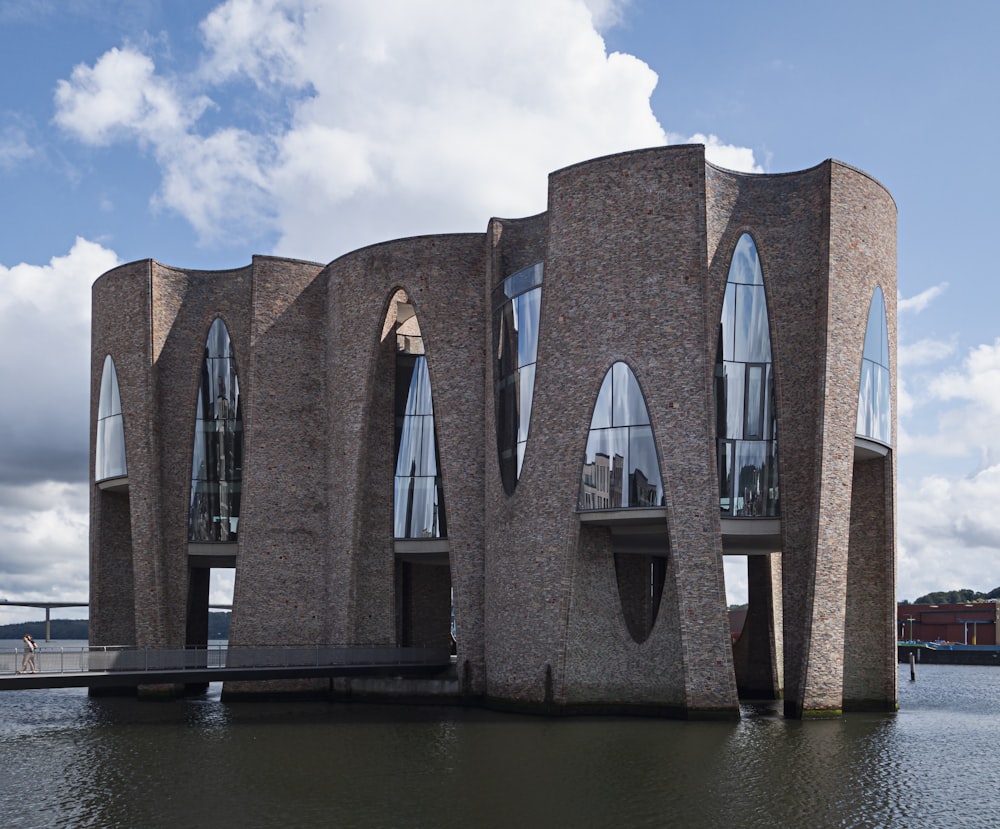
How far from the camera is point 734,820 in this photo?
1608 centimetres

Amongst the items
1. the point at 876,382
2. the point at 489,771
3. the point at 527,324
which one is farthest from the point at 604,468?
the point at 489,771

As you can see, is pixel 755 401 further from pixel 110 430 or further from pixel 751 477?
pixel 110 430

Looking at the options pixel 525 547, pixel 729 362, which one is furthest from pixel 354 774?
pixel 729 362

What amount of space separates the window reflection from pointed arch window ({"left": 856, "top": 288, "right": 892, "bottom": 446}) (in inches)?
506

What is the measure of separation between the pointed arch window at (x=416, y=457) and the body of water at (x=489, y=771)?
21.7 ft

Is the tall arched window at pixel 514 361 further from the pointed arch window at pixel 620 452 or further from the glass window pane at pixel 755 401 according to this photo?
the glass window pane at pixel 755 401

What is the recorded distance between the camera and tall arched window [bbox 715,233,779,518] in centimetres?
2855

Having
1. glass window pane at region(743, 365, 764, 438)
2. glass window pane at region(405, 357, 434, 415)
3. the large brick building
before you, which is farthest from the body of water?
glass window pane at region(405, 357, 434, 415)

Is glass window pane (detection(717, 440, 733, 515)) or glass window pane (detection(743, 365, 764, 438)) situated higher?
glass window pane (detection(743, 365, 764, 438))

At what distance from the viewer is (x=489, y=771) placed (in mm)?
19797

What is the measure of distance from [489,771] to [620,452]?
10414mm

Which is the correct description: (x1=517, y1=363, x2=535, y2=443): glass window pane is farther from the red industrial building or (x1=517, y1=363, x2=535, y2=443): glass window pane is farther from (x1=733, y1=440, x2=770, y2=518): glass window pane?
the red industrial building

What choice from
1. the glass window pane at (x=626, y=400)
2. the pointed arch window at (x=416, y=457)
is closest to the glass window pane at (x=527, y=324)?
the glass window pane at (x=626, y=400)

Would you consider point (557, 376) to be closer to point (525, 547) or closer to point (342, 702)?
point (525, 547)
